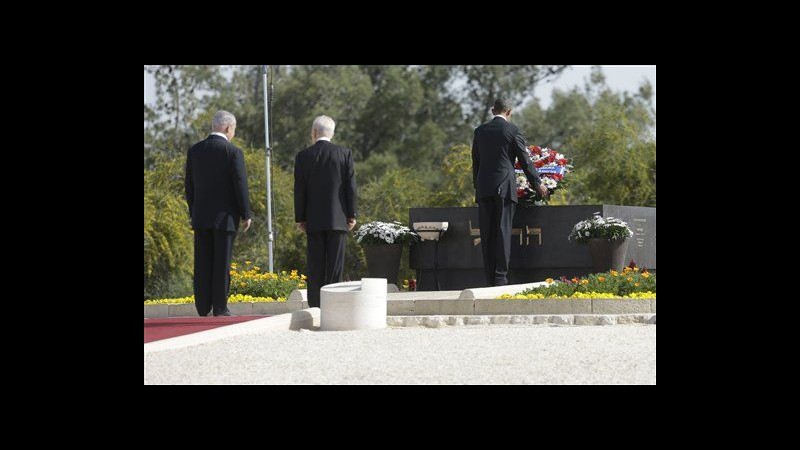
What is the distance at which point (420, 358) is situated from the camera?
28.4ft

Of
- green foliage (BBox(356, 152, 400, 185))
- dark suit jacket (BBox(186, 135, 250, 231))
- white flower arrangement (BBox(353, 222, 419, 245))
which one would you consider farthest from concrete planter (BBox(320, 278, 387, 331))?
green foliage (BBox(356, 152, 400, 185))

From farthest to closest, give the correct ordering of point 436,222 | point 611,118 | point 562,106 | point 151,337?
point 562,106, point 611,118, point 436,222, point 151,337

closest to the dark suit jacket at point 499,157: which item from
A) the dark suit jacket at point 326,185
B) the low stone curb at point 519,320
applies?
the dark suit jacket at point 326,185

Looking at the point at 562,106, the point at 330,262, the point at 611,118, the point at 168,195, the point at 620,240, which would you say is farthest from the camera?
the point at 562,106

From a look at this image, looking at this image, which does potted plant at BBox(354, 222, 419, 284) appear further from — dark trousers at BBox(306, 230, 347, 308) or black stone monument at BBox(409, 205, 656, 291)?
dark trousers at BBox(306, 230, 347, 308)

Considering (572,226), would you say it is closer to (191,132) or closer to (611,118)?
(611,118)

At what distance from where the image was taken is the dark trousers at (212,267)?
11914 mm

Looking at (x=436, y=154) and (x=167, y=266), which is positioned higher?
(x=436, y=154)

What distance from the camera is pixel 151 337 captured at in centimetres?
1032

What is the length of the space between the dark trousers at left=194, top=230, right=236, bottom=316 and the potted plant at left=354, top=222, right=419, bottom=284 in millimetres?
4213

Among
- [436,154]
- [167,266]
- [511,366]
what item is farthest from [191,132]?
[511,366]

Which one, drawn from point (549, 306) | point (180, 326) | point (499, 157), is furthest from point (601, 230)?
point (180, 326)

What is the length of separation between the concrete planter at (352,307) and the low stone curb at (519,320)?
934mm
